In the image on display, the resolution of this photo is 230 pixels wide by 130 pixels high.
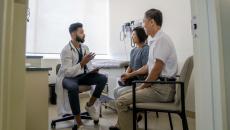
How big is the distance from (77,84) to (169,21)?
1728 millimetres

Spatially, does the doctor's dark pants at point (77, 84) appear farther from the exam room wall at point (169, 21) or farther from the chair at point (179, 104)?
the exam room wall at point (169, 21)

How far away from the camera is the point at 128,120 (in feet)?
5.88

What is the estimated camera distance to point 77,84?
2430 mm

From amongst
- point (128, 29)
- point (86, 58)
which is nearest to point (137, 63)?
point (86, 58)

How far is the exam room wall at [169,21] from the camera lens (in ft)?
9.27

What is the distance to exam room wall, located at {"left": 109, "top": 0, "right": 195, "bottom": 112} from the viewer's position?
2.83 meters

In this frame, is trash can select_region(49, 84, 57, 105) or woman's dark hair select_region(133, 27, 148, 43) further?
trash can select_region(49, 84, 57, 105)

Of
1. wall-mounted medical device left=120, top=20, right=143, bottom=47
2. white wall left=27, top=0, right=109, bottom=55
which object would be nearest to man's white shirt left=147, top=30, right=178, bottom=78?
wall-mounted medical device left=120, top=20, right=143, bottom=47

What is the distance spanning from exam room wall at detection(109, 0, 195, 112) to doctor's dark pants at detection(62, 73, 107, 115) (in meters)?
1.19

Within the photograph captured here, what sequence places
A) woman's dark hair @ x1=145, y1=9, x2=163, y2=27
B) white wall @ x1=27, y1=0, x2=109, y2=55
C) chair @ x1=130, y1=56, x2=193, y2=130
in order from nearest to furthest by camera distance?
chair @ x1=130, y1=56, x2=193, y2=130 < woman's dark hair @ x1=145, y1=9, x2=163, y2=27 < white wall @ x1=27, y1=0, x2=109, y2=55
